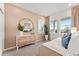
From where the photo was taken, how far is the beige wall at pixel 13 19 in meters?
2.88

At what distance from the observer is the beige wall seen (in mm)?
2881

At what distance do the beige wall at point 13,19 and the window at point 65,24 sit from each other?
2.20 feet

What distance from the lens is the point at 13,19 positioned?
2.93m

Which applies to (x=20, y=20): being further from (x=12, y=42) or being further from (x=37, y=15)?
(x=12, y=42)

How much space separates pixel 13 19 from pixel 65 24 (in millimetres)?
1582

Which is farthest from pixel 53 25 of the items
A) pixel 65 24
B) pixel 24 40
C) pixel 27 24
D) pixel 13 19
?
pixel 13 19

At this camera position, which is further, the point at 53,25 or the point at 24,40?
the point at 24,40

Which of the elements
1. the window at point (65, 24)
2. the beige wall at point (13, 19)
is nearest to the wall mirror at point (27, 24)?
the beige wall at point (13, 19)

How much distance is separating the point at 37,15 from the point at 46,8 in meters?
0.34

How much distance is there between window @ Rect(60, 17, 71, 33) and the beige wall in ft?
2.20

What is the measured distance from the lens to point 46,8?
9.51 ft

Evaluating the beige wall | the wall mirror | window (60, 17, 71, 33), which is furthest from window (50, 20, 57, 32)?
the wall mirror

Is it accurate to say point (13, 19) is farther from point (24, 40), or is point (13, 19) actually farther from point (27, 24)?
point (24, 40)

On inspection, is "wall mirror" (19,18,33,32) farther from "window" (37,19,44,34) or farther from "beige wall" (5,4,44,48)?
"window" (37,19,44,34)
